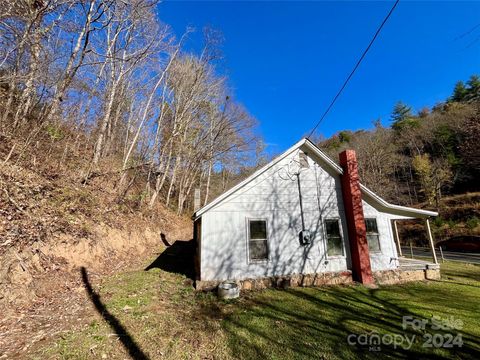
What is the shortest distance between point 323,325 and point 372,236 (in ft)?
17.6

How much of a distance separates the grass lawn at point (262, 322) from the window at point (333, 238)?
4.31 ft

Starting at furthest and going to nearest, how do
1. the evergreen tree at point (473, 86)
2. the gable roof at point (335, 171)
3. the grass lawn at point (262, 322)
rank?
the evergreen tree at point (473, 86), the gable roof at point (335, 171), the grass lawn at point (262, 322)

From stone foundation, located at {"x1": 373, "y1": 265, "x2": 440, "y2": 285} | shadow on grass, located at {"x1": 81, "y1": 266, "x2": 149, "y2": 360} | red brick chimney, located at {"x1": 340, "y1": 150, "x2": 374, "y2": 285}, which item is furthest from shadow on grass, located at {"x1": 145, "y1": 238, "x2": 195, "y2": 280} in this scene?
stone foundation, located at {"x1": 373, "y1": 265, "x2": 440, "y2": 285}

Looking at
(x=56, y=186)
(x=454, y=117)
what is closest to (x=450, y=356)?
(x=56, y=186)

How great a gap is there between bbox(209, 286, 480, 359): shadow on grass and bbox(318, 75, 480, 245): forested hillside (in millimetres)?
22721

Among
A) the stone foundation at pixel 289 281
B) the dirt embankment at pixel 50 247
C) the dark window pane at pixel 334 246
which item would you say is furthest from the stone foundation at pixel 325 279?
the dirt embankment at pixel 50 247

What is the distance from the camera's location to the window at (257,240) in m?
8.79

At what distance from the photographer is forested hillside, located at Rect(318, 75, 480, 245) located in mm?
25859

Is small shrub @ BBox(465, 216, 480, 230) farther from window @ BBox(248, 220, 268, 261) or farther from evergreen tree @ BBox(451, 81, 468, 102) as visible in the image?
evergreen tree @ BBox(451, 81, 468, 102)

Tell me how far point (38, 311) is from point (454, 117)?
163ft

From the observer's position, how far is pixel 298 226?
30.5ft

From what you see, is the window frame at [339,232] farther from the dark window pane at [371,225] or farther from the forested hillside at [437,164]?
the forested hillside at [437,164]

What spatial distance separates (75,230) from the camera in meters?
8.02

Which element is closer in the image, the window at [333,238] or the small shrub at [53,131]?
the window at [333,238]
